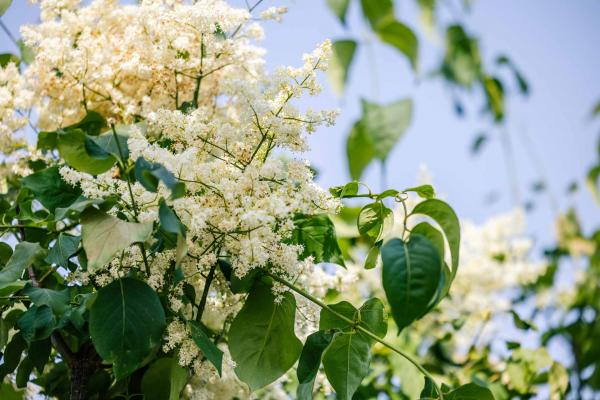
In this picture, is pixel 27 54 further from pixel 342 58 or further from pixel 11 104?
pixel 342 58

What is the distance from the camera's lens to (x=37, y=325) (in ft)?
2.52

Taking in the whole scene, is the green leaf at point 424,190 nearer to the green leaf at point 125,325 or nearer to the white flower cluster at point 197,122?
the white flower cluster at point 197,122

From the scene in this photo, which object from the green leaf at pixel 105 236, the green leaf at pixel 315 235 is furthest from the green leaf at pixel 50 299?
the green leaf at pixel 315 235

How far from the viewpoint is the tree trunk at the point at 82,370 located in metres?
0.91

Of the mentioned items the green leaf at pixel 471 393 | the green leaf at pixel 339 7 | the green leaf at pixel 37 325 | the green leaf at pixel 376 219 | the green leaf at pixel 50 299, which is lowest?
the green leaf at pixel 471 393

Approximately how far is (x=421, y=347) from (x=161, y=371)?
1.40 m

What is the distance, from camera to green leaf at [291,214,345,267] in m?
0.92

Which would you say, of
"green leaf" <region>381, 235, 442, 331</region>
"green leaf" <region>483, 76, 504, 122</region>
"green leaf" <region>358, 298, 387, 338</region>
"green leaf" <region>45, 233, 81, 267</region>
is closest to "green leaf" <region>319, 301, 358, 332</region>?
"green leaf" <region>358, 298, 387, 338</region>

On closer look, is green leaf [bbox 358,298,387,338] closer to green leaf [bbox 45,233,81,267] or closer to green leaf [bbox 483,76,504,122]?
green leaf [bbox 45,233,81,267]

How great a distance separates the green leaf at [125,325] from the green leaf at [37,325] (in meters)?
0.09

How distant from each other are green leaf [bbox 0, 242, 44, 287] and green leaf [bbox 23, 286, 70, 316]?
3cm

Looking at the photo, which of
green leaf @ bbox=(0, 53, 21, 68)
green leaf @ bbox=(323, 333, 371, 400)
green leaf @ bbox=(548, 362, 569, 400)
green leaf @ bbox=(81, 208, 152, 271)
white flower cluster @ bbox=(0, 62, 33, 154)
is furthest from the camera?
green leaf @ bbox=(548, 362, 569, 400)

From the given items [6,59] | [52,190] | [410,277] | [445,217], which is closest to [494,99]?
[410,277]

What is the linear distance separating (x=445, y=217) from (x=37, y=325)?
1.80 ft
